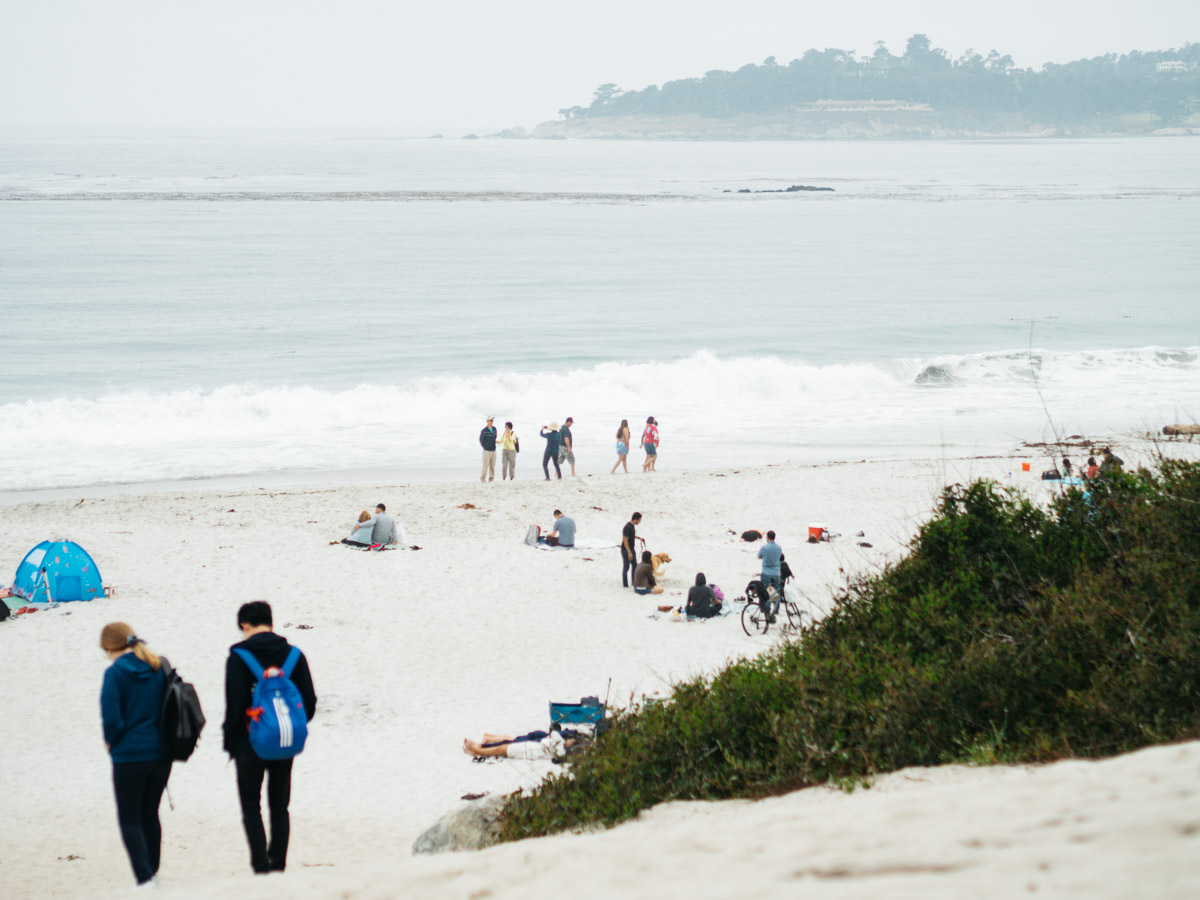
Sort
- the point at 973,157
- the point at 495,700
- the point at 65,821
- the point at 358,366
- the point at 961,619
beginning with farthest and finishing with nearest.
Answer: the point at 973,157 → the point at 358,366 → the point at 495,700 → the point at 65,821 → the point at 961,619

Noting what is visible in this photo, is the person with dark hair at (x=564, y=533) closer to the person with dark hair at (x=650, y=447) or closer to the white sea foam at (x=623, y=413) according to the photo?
the person with dark hair at (x=650, y=447)

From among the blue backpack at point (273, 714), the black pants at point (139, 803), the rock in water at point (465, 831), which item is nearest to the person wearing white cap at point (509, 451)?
the rock in water at point (465, 831)

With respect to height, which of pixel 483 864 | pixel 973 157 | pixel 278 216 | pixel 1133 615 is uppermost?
pixel 973 157

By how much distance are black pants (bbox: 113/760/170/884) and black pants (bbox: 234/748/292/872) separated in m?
0.54

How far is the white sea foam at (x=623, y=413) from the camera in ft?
88.1

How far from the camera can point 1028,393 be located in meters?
35.0

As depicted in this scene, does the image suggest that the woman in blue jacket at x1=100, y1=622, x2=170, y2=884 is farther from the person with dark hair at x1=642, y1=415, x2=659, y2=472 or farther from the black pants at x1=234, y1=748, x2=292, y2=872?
the person with dark hair at x1=642, y1=415, x2=659, y2=472

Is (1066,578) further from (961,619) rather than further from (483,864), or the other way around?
(483,864)

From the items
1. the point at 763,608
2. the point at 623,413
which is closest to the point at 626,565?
the point at 763,608

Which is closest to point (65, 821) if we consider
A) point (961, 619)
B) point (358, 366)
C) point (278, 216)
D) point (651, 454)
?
point (961, 619)

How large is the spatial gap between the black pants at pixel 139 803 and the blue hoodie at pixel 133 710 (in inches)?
2.5

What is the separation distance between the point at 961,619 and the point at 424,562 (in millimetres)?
11017

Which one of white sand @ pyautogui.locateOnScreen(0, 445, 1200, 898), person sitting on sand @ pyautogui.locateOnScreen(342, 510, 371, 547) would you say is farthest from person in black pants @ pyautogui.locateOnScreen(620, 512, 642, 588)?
person sitting on sand @ pyautogui.locateOnScreen(342, 510, 371, 547)

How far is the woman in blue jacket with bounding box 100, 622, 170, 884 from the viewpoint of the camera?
507 centimetres
